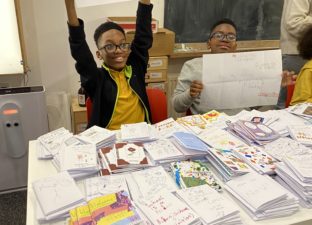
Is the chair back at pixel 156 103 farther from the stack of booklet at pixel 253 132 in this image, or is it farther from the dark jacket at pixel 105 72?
the stack of booklet at pixel 253 132

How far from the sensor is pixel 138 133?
1.29 m

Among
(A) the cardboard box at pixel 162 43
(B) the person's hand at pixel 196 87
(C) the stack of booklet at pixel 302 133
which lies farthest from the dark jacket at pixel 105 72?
(A) the cardboard box at pixel 162 43

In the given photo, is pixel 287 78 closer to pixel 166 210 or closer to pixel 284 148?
pixel 284 148

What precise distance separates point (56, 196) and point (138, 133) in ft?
1.55

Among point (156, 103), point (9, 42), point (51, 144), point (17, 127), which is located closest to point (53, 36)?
point (9, 42)

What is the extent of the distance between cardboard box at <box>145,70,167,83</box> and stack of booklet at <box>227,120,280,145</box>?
1421mm

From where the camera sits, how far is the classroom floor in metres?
1.94

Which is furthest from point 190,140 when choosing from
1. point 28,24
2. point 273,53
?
point 28,24

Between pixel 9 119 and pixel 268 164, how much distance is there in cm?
181

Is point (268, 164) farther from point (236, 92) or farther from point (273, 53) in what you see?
point (273, 53)

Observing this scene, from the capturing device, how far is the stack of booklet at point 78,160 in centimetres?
104

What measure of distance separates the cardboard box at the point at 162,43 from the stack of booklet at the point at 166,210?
1.91 meters

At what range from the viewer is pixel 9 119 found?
2184mm

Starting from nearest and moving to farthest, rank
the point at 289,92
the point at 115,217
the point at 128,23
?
the point at 115,217 → the point at 289,92 → the point at 128,23
